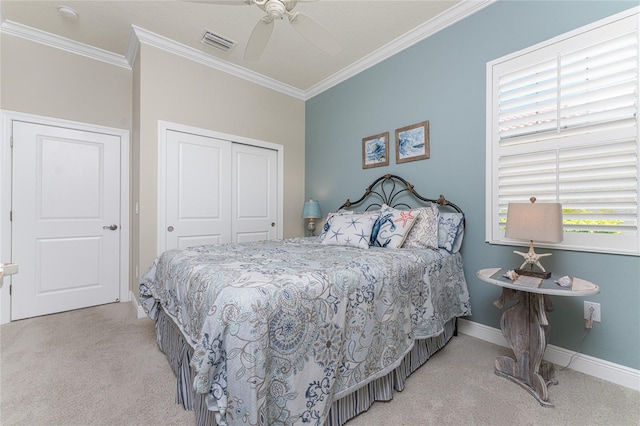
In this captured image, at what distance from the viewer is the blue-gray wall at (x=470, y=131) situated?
178 cm

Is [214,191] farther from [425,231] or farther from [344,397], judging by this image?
[344,397]

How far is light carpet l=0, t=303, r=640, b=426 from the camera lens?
4.72ft

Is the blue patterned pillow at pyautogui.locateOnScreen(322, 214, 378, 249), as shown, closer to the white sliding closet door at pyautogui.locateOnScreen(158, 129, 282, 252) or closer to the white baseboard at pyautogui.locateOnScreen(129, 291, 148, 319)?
the white sliding closet door at pyautogui.locateOnScreen(158, 129, 282, 252)

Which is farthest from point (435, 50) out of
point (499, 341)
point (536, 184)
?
point (499, 341)

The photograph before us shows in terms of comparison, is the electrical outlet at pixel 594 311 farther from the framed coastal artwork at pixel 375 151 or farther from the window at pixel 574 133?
the framed coastal artwork at pixel 375 151

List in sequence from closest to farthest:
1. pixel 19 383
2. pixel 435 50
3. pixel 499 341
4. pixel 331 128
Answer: pixel 19 383
pixel 499 341
pixel 435 50
pixel 331 128

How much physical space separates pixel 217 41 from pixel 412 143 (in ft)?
7.61

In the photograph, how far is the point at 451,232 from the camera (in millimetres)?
2344

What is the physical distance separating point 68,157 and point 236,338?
3346 mm

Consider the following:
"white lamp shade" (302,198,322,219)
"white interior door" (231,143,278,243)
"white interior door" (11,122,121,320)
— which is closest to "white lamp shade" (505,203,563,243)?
"white lamp shade" (302,198,322,219)

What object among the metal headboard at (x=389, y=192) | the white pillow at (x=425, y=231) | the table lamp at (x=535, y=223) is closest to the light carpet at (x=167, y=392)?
the table lamp at (x=535, y=223)

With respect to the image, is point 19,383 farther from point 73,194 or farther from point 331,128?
point 331,128

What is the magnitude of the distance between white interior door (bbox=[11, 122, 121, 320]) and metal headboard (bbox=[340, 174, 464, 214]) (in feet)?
9.74

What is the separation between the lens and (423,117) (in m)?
2.79
